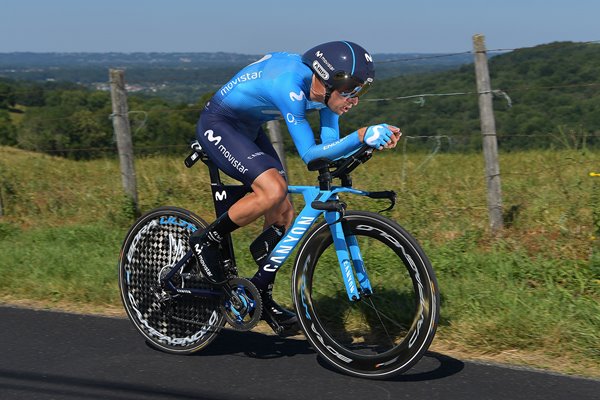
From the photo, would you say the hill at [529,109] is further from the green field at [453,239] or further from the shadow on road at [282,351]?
the shadow on road at [282,351]

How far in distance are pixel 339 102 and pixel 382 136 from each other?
521 millimetres

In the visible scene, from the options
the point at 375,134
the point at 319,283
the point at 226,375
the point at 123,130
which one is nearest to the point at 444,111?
the point at 123,130

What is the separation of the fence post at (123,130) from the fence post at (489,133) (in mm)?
4084

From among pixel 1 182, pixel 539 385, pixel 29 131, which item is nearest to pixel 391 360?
pixel 539 385

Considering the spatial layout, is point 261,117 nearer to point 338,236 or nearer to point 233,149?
point 233,149

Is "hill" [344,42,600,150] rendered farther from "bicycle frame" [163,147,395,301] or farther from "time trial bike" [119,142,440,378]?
"bicycle frame" [163,147,395,301]

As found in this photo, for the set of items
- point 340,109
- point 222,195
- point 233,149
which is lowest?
point 222,195

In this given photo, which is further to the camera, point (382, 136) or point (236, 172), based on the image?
point (236, 172)


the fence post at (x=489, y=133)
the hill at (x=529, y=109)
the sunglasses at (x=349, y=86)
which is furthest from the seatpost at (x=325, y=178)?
the hill at (x=529, y=109)

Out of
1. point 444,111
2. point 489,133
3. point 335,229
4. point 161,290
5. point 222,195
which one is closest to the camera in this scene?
point 335,229

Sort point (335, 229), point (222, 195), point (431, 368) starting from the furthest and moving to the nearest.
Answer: point (222, 195)
point (431, 368)
point (335, 229)

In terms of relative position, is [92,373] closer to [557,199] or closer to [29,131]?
[557,199]

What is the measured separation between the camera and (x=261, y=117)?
4.74 m

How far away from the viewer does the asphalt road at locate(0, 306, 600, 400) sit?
4.21 metres
